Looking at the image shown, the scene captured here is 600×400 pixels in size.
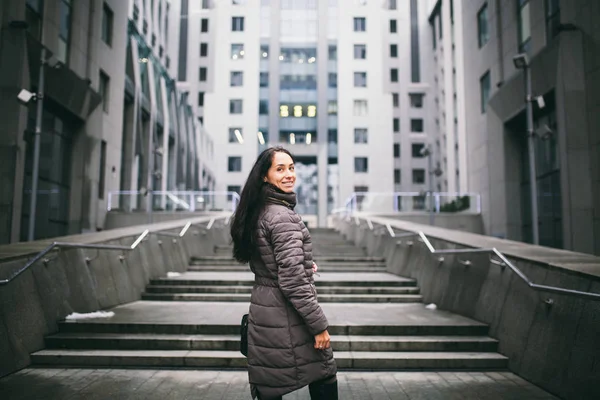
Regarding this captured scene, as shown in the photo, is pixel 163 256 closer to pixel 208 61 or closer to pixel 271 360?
pixel 271 360

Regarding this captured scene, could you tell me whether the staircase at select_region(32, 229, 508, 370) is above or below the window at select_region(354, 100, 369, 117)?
below

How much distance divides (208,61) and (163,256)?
44.5 meters

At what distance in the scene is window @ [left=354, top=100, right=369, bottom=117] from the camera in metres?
46.5

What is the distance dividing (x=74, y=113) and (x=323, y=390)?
19930 mm

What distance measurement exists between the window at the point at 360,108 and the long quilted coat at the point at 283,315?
146 ft

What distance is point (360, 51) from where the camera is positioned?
47375 mm

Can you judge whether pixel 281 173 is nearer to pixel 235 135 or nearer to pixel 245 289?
pixel 245 289

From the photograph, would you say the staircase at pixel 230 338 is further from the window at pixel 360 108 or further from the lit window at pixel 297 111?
the lit window at pixel 297 111

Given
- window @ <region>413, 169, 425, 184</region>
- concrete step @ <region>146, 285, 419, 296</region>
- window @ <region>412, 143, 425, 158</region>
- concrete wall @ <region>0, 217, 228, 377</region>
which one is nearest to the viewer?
concrete wall @ <region>0, 217, 228, 377</region>

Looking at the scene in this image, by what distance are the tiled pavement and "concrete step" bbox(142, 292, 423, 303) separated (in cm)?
330

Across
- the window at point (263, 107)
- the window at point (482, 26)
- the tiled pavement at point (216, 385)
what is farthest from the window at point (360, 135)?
the tiled pavement at point (216, 385)

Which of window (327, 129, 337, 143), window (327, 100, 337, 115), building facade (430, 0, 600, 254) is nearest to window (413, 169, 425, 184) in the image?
window (327, 129, 337, 143)

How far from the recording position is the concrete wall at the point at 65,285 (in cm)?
530

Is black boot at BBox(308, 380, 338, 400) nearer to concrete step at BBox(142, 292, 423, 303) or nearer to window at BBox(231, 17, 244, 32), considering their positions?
concrete step at BBox(142, 292, 423, 303)
